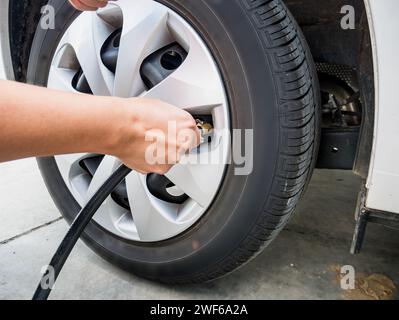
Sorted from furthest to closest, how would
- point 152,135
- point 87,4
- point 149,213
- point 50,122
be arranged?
point 149,213 → point 87,4 → point 152,135 → point 50,122

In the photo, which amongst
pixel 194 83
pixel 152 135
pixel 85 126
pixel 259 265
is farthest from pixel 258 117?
pixel 259 265

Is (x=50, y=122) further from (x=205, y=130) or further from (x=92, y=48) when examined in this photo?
(x=92, y=48)

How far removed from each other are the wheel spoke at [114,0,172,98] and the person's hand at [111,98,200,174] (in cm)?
33

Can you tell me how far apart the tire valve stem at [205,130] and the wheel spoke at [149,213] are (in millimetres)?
203

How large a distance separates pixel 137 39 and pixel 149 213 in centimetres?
43

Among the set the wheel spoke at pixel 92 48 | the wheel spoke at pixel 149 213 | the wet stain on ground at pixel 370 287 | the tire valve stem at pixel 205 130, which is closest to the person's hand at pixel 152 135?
the tire valve stem at pixel 205 130

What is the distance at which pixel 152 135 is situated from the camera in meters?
0.54

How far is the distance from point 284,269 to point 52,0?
1.02m

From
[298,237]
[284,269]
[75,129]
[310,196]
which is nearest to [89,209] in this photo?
[75,129]

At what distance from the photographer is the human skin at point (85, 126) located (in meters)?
0.42

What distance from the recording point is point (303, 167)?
761 millimetres

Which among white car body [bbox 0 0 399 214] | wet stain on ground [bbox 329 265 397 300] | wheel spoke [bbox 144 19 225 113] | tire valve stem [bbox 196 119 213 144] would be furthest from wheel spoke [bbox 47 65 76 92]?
wet stain on ground [bbox 329 265 397 300]

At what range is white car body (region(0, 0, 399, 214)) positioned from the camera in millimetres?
609

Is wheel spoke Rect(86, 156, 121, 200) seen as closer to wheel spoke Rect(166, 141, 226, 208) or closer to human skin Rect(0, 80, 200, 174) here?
wheel spoke Rect(166, 141, 226, 208)
